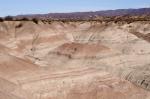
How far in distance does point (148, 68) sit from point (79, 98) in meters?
18.3

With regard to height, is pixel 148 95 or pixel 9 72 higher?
pixel 9 72

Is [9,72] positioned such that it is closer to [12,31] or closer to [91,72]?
[91,72]

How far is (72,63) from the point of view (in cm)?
4722

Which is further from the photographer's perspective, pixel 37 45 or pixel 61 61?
pixel 37 45

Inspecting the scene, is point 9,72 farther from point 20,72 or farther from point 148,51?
point 148,51

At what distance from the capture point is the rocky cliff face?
2898cm

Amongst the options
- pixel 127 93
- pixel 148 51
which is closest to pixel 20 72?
pixel 127 93

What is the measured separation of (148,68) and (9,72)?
816 inches

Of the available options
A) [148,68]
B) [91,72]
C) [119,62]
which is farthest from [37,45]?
[91,72]

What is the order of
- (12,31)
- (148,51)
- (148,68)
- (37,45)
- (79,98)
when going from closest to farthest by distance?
(79,98) → (148,68) → (148,51) → (37,45) → (12,31)

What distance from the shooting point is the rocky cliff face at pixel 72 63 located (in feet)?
95.1

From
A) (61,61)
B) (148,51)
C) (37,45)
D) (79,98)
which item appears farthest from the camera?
(37,45)

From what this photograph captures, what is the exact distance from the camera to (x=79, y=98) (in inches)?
1163

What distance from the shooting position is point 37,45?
60969mm
